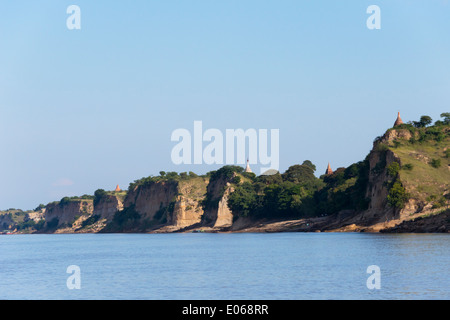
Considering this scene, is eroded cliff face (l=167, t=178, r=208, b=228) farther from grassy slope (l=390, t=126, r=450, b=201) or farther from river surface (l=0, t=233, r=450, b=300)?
river surface (l=0, t=233, r=450, b=300)

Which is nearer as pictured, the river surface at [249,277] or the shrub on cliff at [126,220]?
the river surface at [249,277]

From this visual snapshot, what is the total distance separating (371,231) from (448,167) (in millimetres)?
16857

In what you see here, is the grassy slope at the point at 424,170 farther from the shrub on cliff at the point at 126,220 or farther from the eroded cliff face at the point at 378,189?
the shrub on cliff at the point at 126,220

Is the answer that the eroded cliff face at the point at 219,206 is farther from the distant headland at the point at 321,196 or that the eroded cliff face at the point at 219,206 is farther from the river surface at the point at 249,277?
the river surface at the point at 249,277

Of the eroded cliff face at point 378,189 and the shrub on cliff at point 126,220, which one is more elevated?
the eroded cliff face at point 378,189

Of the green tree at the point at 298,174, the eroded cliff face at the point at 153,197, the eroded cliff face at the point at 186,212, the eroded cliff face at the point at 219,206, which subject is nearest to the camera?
the eroded cliff face at the point at 219,206

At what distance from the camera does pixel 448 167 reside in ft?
334

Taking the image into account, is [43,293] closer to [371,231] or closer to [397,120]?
[371,231]

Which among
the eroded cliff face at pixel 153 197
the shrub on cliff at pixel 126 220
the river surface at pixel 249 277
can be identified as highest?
the eroded cliff face at pixel 153 197

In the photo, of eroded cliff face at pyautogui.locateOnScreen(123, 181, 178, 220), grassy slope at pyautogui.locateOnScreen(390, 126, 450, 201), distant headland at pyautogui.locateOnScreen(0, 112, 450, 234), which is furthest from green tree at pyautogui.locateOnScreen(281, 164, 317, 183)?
grassy slope at pyautogui.locateOnScreen(390, 126, 450, 201)

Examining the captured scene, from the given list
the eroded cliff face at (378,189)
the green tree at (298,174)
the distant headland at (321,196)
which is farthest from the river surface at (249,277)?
the green tree at (298,174)


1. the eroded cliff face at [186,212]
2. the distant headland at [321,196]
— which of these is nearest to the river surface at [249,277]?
the distant headland at [321,196]

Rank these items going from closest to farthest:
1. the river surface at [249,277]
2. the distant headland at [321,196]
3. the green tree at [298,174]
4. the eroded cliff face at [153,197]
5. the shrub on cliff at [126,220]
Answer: the river surface at [249,277] < the distant headland at [321,196] < the green tree at [298,174] < the eroded cliff face at [153,197] < the shrub on cliff at [126,220]
